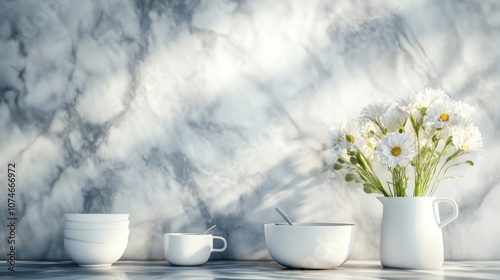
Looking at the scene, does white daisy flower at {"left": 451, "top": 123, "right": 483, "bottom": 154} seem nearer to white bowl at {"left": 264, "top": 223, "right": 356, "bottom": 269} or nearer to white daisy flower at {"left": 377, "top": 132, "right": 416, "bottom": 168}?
white daisy flower at {"left": 377, "top": 132, "right": 416, "bottom": 168}

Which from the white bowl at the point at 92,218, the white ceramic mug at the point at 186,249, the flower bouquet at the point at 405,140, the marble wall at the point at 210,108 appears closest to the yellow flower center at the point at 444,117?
the flower bouquet at the point at 405,140

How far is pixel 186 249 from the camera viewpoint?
1315 mm

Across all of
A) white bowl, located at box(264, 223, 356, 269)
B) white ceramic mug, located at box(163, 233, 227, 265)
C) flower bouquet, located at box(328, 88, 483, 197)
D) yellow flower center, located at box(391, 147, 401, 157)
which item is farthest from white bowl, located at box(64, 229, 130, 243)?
yellow flower center, located at box(391, 147, 401, 157)

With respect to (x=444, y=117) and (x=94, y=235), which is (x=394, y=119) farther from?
(x=94, y=235)

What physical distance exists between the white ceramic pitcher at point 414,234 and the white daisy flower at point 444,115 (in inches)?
6.7

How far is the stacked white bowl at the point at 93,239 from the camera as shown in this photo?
1297 mm

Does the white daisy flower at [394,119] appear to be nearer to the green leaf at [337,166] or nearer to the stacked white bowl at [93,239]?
the green leaf at [337,166]

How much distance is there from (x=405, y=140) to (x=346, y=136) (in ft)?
0.44

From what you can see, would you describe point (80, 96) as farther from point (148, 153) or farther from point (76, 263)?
point (76, 263)

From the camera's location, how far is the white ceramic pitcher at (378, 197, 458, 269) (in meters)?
1.31

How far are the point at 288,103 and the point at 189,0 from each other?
38 cm

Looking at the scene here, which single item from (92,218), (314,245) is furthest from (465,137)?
(92,218)

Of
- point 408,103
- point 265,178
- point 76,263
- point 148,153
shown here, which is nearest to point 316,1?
point 408,103

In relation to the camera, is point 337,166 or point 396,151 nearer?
point 396,151
